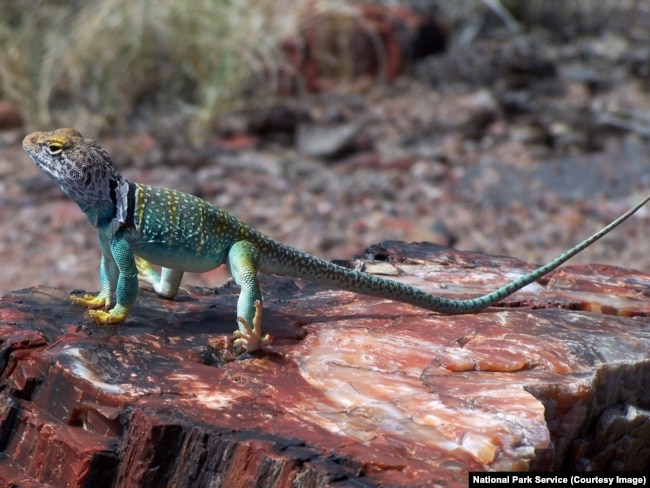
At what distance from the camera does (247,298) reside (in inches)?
149

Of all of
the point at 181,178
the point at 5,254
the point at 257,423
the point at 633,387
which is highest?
the point at 633,387

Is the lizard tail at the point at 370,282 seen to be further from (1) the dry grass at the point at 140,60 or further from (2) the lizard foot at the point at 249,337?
(1) the dry grass at the point at 140,60

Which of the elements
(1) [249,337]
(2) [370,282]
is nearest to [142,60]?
(2) [370,282]

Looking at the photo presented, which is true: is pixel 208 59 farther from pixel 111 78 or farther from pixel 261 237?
pixel 261 237

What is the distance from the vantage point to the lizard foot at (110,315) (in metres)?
3.65

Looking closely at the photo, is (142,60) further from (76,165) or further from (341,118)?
(76,165)

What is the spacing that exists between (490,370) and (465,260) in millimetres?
1578

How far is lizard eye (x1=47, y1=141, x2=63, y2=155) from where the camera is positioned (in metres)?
3.79

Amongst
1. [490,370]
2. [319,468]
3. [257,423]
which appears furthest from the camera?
[490,370]

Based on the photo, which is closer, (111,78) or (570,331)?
(570,331)

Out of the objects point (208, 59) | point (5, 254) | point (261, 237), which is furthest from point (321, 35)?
point (261, 237)

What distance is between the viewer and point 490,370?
3473mm

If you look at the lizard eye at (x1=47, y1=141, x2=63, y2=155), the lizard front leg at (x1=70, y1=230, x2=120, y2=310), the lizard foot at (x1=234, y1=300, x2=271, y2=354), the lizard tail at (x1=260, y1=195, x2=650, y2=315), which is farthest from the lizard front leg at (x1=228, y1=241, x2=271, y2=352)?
the lizard eye at (x1=47, y1=141, x2=63, y2=155)

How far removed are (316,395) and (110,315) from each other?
999mm
